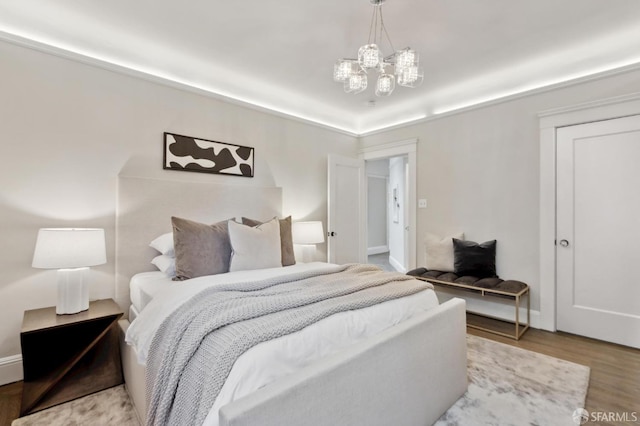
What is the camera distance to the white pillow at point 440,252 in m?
3.61

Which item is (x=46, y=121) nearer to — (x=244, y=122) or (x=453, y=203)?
(x=244, y=122)

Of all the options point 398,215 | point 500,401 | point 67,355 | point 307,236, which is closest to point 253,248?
point 307,236

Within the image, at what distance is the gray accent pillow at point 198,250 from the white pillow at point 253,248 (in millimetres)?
88

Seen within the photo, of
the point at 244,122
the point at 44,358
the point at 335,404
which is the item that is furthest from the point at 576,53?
the point at 44,358

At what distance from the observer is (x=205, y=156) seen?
3182 mm

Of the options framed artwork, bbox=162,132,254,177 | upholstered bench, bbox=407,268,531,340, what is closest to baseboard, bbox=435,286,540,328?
upholstered bench, bbox=407,268,531,340

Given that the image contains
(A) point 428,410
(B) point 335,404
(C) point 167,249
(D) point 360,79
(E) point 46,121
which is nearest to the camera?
(B) point 335,404

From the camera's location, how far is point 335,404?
1191mm

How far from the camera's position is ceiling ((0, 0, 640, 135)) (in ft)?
7.24

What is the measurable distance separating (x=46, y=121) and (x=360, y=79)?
2.39 meters

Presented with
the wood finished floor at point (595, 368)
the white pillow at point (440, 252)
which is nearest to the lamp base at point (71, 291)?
the wood finished floor at point (595, 368)

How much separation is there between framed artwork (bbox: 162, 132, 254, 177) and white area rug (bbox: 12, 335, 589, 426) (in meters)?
1.94

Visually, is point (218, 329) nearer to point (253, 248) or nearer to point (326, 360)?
point (326, 360)

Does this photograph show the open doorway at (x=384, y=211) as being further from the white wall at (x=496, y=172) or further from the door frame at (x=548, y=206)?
the door frame at (x=548, y=206)
